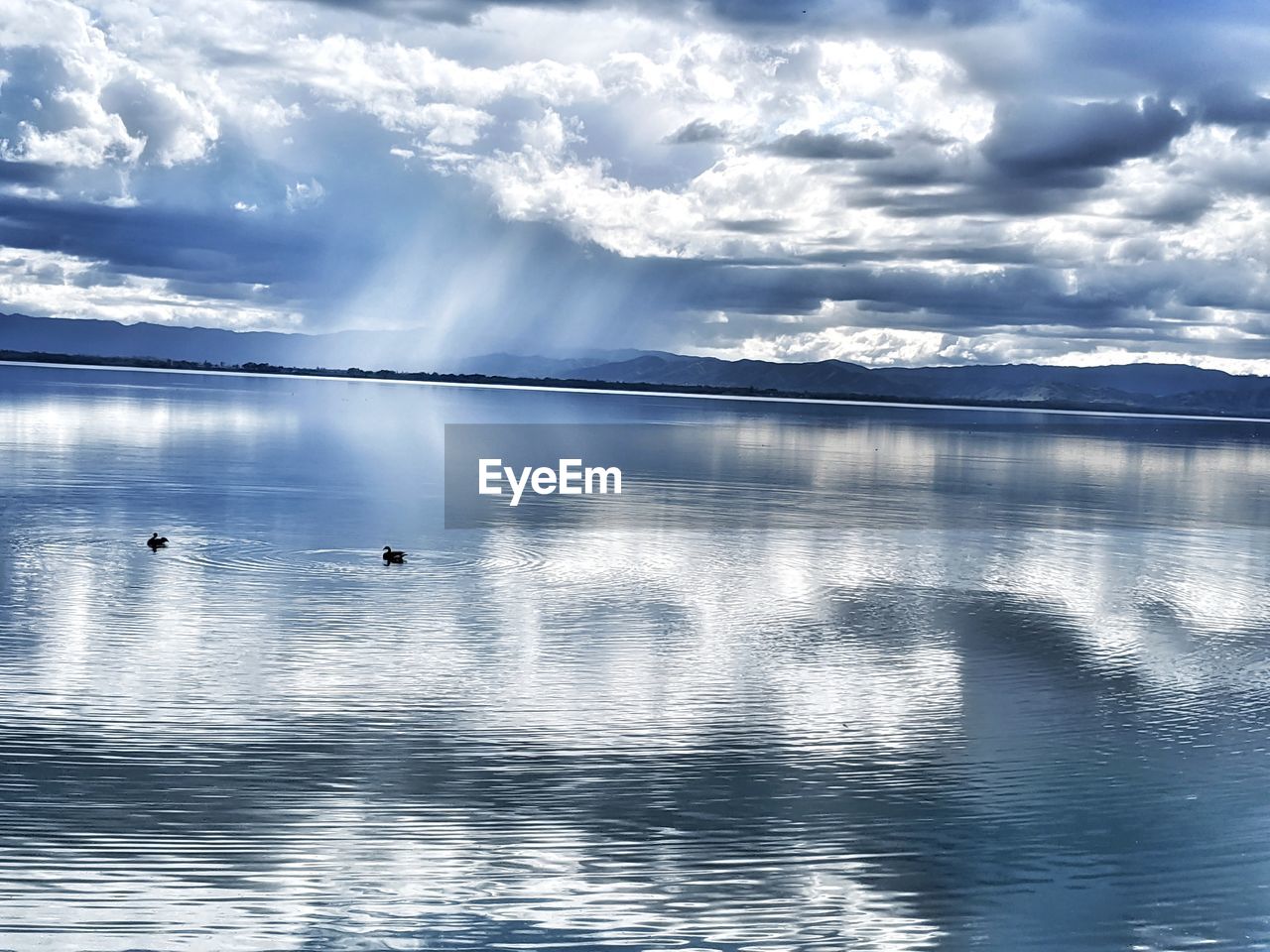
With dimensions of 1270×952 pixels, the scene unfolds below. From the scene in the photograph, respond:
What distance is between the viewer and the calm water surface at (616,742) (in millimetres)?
10078

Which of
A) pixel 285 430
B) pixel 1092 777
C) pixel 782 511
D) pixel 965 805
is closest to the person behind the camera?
pixel 965 805

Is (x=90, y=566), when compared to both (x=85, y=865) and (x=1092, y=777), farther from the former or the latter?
(x=1092, y=777)

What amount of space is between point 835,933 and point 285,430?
72018mm

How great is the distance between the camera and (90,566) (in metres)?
24.5

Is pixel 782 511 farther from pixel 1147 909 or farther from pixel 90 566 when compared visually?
pixel 1147 909

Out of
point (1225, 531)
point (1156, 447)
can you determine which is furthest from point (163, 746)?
point (1156, 447)

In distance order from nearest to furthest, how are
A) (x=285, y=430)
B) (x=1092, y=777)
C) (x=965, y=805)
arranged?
1. (x=965, y=805)
2. (x=1092, y=777)
3. (x=285, y=430)

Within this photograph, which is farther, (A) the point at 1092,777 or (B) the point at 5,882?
(A) the point at 1092,777

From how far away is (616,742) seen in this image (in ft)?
47.1

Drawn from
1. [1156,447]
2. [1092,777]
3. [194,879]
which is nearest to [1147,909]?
[1092,777]

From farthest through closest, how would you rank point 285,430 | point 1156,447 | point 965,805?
point 1156,447 < point 285,430 < point 965,805

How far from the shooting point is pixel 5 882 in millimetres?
10031

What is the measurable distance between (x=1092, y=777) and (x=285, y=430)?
69247mm

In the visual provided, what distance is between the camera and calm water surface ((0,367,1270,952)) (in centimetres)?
1008
